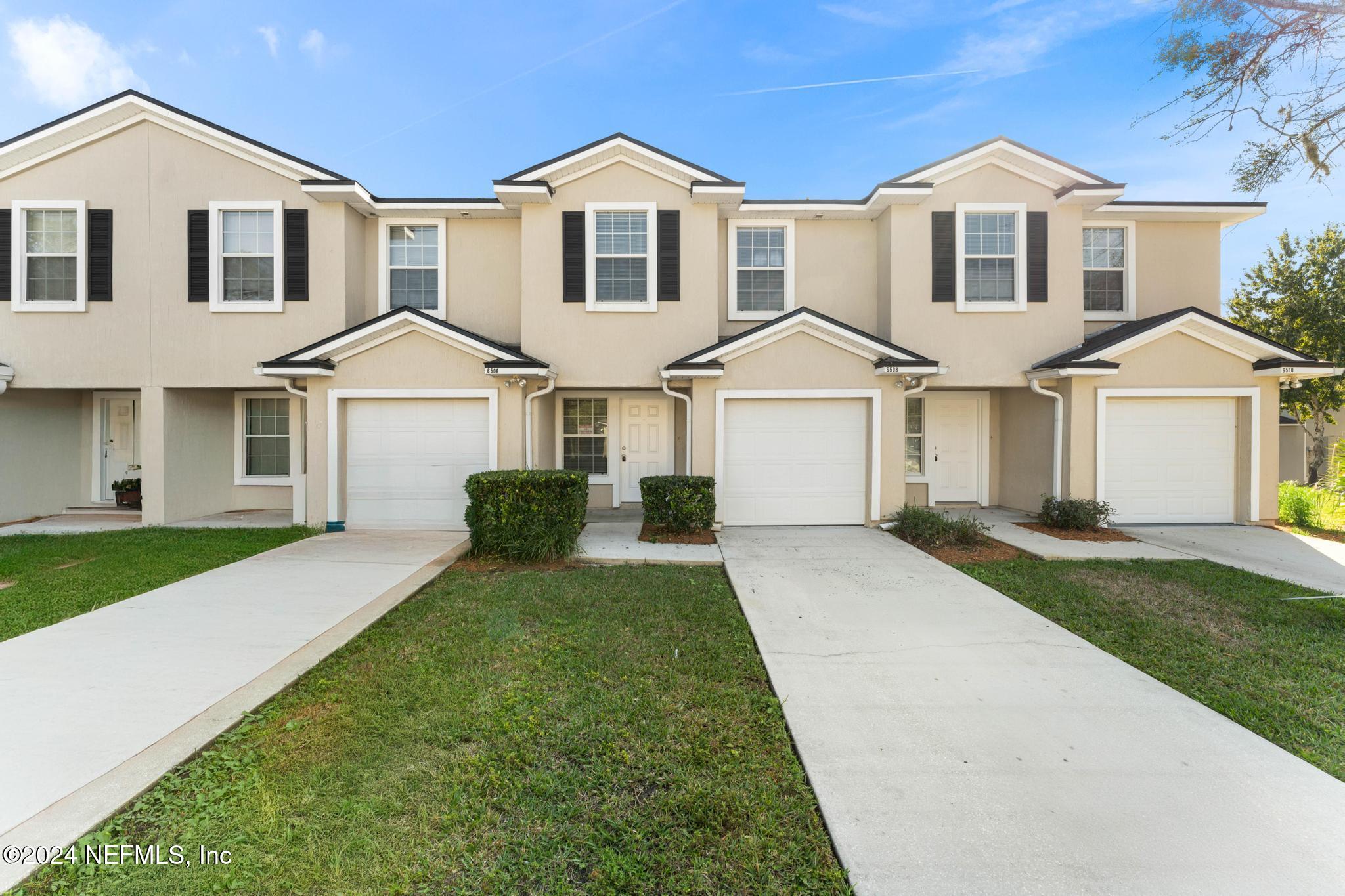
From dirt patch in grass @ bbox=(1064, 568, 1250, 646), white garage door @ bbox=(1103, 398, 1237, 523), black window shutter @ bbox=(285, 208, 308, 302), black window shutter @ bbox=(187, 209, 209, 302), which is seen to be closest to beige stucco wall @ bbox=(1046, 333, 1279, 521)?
white garage door @ bbox=(1103, 398, 1237, 523)

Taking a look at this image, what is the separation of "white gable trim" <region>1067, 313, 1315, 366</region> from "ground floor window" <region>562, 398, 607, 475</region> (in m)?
8.87

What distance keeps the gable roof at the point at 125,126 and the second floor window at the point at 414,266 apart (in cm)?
144

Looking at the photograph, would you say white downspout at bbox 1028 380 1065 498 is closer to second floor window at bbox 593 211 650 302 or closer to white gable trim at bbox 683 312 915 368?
white gable trim at bbox 683 312 915 368

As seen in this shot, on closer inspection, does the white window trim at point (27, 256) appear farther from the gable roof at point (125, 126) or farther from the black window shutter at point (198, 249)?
the black window shutter at point (198, 249)

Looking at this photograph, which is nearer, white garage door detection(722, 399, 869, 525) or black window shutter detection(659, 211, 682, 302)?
white garage door detection(722, 399, 869, 525)

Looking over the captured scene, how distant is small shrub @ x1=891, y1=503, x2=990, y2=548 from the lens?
8344 millimetres

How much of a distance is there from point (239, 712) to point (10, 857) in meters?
1.18

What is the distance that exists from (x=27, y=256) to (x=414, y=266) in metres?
6.58

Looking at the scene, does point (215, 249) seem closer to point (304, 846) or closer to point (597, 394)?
point (597, 394)

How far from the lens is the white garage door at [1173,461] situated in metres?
10.1

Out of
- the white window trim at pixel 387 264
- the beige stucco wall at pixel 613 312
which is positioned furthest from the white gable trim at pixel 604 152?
the white window trim at pixel 387 264

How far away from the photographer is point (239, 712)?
3.53 m

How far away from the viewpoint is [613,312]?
34.1ft

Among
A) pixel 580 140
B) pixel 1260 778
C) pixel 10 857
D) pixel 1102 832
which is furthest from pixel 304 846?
pixel 580 140
